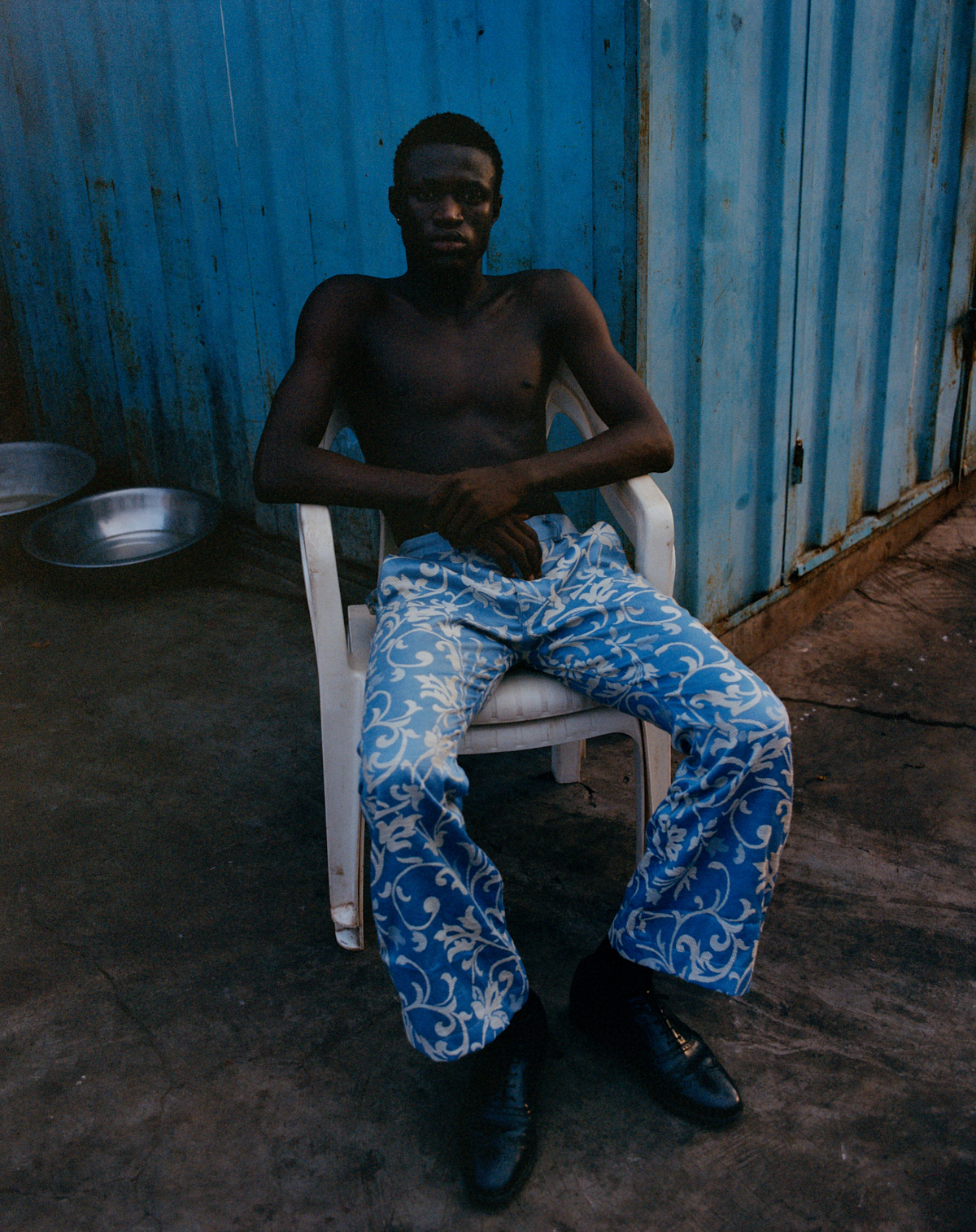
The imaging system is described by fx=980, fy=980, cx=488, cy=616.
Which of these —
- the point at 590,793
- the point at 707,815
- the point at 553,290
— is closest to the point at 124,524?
the point at 590,793

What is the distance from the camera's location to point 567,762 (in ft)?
8.20

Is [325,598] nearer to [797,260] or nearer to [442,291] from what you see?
[442,291]

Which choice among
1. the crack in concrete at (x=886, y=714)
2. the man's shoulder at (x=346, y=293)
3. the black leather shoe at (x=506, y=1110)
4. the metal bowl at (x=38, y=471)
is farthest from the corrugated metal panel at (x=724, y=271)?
the metal bowl at (x=38, y=471)

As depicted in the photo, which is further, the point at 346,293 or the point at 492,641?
the point at 346,293

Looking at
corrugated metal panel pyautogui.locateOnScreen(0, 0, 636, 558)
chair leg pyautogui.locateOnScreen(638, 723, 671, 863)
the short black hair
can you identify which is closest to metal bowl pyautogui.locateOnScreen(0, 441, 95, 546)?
corrugated metal panel pyautogui.locateOnScreen(0, 0, 636, 558)

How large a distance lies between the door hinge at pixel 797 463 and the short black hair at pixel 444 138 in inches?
54.8

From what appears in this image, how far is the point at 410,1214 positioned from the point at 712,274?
2.15m

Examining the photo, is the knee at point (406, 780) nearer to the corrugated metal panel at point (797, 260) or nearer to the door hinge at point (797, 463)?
the corrugated metal panel at point (797, 260)

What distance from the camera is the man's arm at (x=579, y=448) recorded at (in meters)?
1.82

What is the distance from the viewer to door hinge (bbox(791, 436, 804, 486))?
9.82 ft

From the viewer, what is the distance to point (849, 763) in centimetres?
253

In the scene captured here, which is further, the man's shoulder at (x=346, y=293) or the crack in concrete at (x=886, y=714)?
the crack in concrete at (x=886, y=714)

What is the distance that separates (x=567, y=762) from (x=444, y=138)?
1.46 m

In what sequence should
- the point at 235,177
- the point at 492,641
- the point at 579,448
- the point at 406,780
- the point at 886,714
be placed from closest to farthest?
the point at 406,780, the point at 492,641, the point at 579,448, the point at 886,714, the point at 235,177
